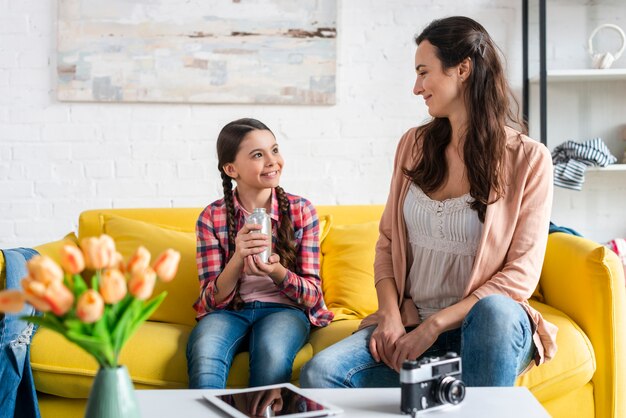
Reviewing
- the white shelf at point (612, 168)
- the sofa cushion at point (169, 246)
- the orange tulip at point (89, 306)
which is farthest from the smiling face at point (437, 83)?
the white shelf at point (612, 168)

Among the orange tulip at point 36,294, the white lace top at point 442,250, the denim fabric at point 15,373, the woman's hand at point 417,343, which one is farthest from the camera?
the denim fabric at point 15,373

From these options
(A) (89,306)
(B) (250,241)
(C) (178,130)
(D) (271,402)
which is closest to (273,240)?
(B) (250,241)

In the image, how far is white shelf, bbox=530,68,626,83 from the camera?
3.09 metres

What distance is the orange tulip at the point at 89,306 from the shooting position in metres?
0.96

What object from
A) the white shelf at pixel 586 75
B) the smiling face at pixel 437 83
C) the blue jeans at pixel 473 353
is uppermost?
the white shelf at pixel 586 75

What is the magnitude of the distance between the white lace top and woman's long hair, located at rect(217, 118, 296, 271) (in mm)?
406

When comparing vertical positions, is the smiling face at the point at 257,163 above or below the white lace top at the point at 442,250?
above

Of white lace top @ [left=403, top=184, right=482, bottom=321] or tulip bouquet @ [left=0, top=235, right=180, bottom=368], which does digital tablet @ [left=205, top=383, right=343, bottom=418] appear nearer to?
tulip bouquet @ [left=0, top=235, right=180, bottom=368]

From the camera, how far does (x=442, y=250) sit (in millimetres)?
1863

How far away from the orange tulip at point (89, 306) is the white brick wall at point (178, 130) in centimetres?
221

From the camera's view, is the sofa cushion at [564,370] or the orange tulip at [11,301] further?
the sofa cushion at [564,370]

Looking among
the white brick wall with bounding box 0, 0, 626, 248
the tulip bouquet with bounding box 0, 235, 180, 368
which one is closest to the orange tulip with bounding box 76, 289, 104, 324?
the tulip bouquet with bounding box 0, 235, 180, 368

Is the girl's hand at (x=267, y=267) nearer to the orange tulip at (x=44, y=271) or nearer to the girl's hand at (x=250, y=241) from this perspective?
the girl's hand at (x=250, y=241)

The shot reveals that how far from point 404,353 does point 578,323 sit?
2.04 feet
